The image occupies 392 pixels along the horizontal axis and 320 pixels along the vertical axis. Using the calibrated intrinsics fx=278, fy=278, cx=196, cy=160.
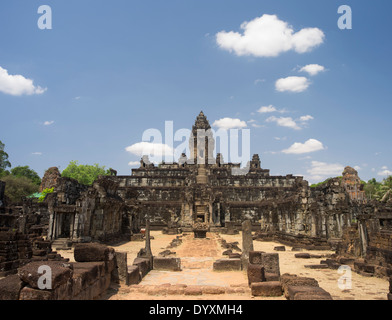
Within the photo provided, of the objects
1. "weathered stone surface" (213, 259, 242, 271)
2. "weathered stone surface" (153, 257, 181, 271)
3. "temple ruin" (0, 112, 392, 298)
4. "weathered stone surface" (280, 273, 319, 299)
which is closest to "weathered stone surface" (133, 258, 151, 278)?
"weathered stone surface" (153, 257, 181, 271)

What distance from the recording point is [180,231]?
1160 inches

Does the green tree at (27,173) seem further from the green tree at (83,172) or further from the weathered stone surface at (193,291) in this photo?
the weathered stone surface at (193,291)

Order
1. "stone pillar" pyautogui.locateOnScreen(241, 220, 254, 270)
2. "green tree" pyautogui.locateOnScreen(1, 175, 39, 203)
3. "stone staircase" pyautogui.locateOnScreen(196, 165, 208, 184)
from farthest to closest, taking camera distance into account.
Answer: "green tree" pyautogui.locateOnScreen(1, 175, 39, 203) → "stone staircase" pyautogui.locateOnScreen(196, 165, 208, 184) → "stone pillar" pyautogui.locateOnScreen(241, 220, 254, 270)

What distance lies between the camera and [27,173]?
203ft

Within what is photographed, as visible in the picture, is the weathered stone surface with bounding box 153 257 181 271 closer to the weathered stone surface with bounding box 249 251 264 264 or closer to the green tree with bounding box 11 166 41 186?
the weathered stone surface with bounding box 249 251 264 264

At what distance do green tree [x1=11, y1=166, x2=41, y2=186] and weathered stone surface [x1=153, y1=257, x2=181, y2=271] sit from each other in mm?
59640

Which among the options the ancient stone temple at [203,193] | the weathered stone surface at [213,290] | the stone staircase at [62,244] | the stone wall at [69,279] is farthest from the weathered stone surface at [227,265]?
the ancient stone temple at [203,193]

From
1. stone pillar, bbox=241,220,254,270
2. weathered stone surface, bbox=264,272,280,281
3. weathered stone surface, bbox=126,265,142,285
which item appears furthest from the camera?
stone pillar, bbox=241,220,254,270

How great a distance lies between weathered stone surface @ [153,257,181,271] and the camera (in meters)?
10.9

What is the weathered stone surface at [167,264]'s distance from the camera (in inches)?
429

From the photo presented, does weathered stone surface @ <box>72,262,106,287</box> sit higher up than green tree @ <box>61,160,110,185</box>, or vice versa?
green tree @ <box>61,160,110,185</box>

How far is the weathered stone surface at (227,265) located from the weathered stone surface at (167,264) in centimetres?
146

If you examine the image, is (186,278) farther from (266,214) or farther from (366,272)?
(266,214)
